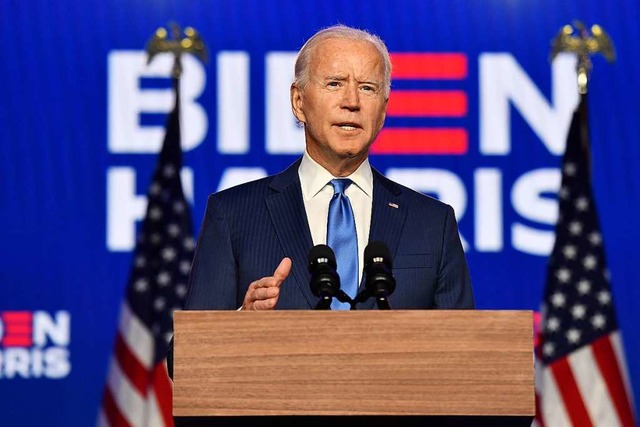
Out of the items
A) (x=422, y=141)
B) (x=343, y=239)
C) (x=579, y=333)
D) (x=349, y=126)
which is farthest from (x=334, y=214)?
(x=422, y=141)

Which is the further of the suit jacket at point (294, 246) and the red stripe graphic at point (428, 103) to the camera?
the red stripe graphic at point (428, 103)

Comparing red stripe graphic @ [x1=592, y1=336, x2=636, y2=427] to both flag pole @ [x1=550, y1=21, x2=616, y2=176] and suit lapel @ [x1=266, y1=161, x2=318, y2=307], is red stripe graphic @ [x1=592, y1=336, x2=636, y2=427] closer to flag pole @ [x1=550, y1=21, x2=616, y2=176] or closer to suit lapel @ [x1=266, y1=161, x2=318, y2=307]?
flag pole @ [x1=550, y1=21, x2=616, y2=176]

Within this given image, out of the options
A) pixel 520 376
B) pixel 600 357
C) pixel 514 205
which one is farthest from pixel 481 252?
pixel 520 376

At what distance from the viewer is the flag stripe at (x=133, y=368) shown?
19.8 feet

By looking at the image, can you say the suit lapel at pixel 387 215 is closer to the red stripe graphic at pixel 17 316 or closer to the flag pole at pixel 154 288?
the flag pole at pixel 154 288

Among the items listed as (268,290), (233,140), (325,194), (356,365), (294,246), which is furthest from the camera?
(233,140)

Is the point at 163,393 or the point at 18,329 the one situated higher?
the point at 18,329

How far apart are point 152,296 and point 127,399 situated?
50cm

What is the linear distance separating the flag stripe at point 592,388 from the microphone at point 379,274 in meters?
3.85

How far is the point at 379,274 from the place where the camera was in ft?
7.14

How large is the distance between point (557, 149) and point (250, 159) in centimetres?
151

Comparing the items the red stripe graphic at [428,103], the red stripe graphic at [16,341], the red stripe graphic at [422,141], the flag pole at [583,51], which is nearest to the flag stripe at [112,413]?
the red stripe graphic at [16,341]

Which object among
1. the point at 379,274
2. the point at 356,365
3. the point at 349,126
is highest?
the point at 349,126

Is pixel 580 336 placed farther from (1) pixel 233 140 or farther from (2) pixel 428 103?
(1) pixel 233 140
